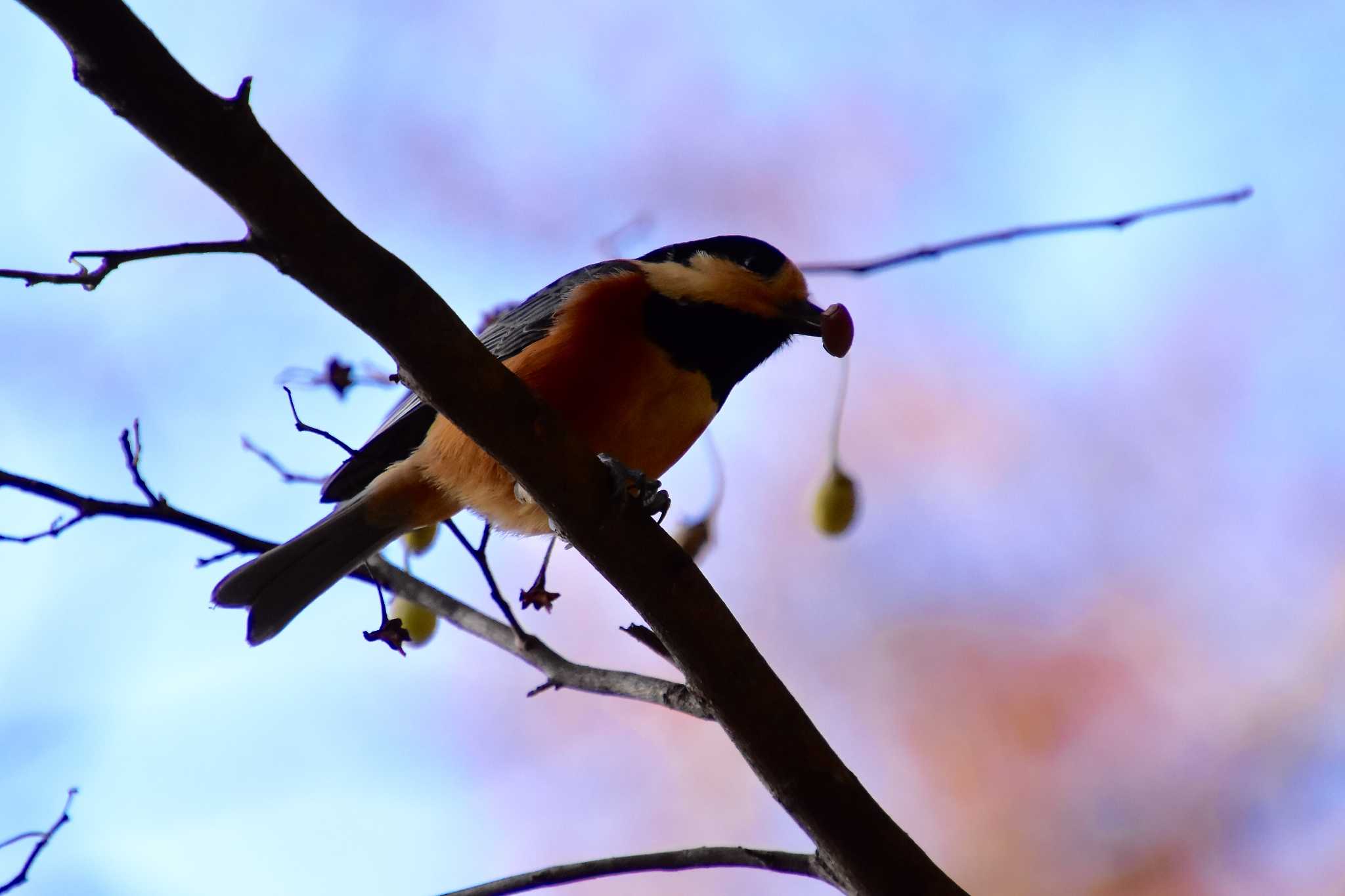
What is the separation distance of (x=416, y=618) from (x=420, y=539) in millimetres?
416

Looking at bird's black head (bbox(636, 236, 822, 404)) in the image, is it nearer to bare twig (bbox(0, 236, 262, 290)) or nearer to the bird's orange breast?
the bird's orange breast

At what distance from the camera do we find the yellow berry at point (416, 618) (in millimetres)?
3703

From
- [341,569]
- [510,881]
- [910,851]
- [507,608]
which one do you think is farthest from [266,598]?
[910,851]

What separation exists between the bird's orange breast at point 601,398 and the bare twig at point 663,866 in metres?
1.24

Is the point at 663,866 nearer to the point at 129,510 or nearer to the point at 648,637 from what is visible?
the point at 648,637

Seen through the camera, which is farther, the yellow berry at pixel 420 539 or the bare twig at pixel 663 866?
the yellow berry at pixel 420 539

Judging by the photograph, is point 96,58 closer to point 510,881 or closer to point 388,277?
point 388,277

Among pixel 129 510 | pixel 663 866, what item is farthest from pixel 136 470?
pixel 663 866

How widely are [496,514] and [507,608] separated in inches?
25.1

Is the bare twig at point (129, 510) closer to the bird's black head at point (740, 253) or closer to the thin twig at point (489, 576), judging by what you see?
the thin twig at point (489, 576)

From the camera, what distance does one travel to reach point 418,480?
12.3 feet

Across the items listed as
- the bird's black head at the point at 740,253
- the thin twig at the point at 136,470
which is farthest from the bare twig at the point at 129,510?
the bird's black head at the point at 740,253

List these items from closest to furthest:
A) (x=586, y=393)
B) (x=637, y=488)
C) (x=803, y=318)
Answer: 1. (x=637, y=488)
2. (x=586, y=393)
3. (x=803, y=318)

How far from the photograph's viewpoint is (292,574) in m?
3.74
